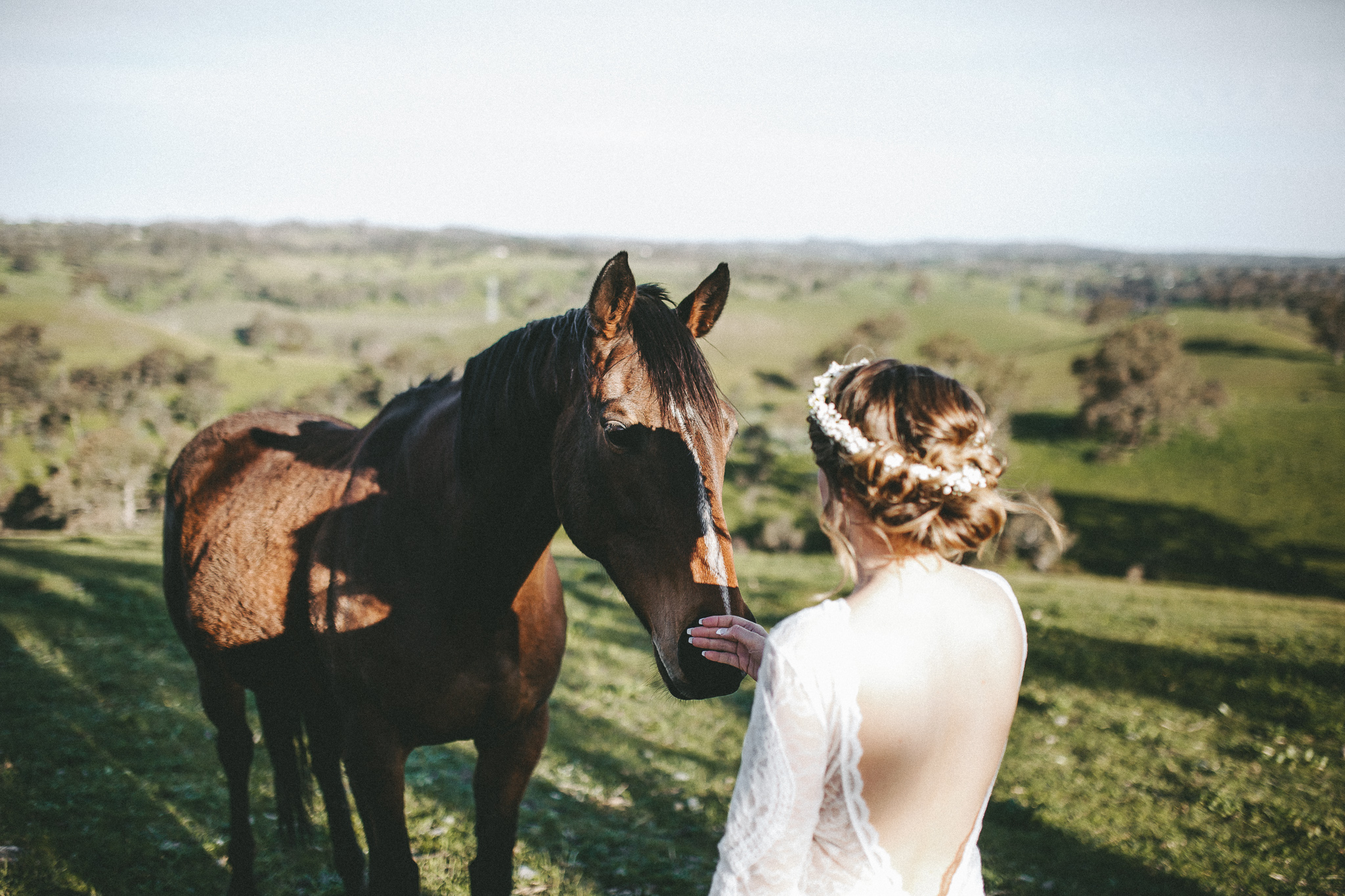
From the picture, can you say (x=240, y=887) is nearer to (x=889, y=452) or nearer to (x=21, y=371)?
(x=889, y=452)

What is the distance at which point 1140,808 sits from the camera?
6.37 m

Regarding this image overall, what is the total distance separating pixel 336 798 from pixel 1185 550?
50043 millimetres

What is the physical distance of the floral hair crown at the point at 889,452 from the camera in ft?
5.62

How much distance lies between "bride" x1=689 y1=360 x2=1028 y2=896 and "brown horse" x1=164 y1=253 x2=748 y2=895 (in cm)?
42

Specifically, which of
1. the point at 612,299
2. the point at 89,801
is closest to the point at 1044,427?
the point at 89,801

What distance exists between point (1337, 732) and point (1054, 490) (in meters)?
47.5

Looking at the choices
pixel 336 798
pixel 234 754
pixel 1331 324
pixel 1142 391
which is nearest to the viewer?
pixel 336 798

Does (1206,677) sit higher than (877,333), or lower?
lower

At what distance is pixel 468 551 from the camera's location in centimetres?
285

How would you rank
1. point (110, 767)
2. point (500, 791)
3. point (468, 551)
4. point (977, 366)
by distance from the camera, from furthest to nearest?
1. point (977, 366)
2. point (110, 767)
3. point (500, 791)
4. point (468, 551)

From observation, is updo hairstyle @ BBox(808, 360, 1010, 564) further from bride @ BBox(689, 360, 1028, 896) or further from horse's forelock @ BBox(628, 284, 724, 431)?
horse's forelock @ BBox(628, 284, 724, 431)

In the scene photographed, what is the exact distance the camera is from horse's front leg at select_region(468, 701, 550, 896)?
126 inches

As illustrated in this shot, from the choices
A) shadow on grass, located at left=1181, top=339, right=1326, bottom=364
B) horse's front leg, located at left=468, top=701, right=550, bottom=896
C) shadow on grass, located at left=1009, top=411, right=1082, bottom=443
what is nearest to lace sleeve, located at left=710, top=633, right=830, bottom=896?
horse's front leg, located at left=468, top=701, right=550, bottom=896

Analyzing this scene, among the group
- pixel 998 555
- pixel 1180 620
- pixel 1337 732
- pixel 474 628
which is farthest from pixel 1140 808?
pixel 998 555
